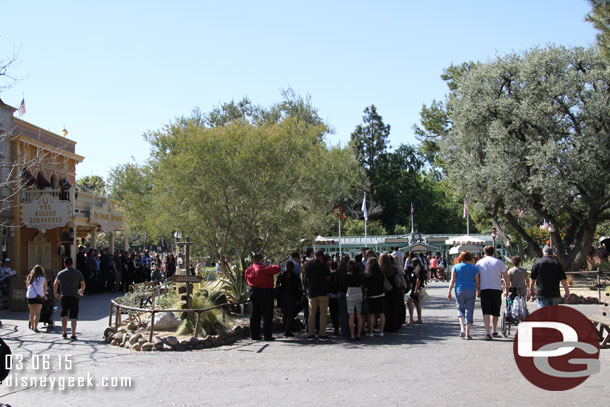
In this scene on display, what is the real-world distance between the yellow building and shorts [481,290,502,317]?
15555 mm

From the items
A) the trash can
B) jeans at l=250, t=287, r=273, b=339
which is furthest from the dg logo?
the trash can

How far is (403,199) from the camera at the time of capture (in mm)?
69938

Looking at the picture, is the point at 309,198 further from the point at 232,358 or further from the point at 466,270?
the point at 232,358

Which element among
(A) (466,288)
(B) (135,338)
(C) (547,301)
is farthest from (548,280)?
(B) (135,338)

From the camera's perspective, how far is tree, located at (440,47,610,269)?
2516cm

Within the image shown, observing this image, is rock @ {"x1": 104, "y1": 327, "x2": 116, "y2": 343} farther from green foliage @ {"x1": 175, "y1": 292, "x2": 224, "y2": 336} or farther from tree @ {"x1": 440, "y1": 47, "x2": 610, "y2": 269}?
tree @ {"x1": 440, "y1": 47, "x2": 610, "y2": 269}

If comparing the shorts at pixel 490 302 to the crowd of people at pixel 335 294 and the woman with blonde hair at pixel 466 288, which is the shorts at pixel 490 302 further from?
the crowd of people at pixel 335 294

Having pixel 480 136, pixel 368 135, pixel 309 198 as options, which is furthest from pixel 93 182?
pixel 309 198

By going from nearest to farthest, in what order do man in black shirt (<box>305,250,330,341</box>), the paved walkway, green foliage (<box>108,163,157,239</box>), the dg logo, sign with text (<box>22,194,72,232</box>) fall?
the paved walkway
the dg logo
man in black shirt (<box>305,250,330,341</box>)
green foliage (<box>108,163,157,239</box>)
sign with text (<box>22,194,72,232</box>)

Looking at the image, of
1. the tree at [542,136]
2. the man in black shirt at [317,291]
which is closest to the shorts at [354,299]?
the man in black shirt at [317,291]

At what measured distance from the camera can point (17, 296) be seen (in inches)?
693
